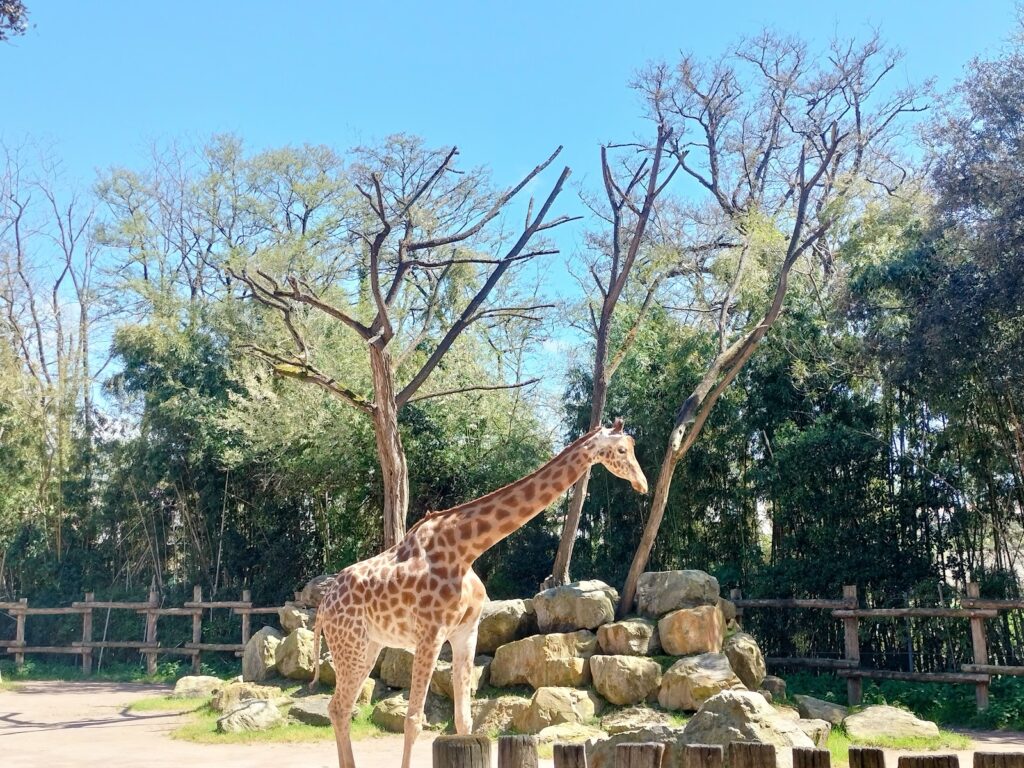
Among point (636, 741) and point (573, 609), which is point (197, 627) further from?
point (636, 741)

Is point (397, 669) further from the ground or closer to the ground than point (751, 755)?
closer to the ground

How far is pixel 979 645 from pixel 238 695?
27.1ft

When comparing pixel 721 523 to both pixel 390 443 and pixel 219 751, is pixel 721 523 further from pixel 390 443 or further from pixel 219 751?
pixel 219 751

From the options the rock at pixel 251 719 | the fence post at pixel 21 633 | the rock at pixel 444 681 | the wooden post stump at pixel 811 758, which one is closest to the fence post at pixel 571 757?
the wooden post stump at pixel 811 758

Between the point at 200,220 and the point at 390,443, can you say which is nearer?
the point at 390,443

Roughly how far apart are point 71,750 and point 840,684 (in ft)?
28.4

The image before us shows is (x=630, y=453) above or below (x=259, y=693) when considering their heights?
above

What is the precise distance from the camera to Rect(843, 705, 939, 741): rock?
8203 mm

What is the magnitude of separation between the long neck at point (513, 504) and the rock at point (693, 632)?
4.42 meters

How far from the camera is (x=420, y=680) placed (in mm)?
5961

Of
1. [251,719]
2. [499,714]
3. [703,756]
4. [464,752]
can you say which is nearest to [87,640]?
[251,719]

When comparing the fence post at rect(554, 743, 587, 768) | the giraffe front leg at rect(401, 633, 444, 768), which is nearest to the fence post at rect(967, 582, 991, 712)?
the giraffe front leg at rect(401, 633, 444, 768)

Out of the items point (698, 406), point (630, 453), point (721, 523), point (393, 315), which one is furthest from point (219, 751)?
point (393, 315)

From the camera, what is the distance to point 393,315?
667 inches
